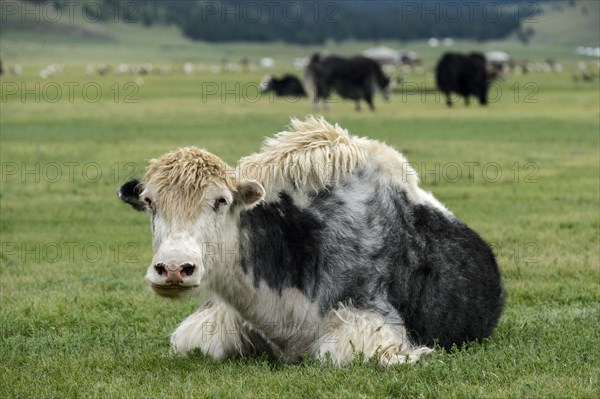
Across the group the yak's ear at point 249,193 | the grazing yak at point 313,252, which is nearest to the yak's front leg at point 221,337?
the grazing yak at point 313,252

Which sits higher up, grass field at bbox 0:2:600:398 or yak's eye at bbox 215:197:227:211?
yak's eye at bbox 215:197:227:211

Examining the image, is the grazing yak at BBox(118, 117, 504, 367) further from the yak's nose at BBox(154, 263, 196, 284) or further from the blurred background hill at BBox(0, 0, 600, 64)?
the blurred background hill at BBox(0, 0, 600, 64)

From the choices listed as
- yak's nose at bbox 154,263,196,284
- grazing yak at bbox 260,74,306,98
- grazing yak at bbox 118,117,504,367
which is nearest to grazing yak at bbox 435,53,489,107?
grazing yak at bbox 260,74,306,98

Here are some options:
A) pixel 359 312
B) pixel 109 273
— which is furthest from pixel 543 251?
pixel 359 312

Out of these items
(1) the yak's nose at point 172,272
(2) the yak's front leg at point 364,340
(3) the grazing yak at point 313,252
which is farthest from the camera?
(2) the yak's front leg at point 364,340

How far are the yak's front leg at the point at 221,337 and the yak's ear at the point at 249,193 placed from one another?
0.82 metres

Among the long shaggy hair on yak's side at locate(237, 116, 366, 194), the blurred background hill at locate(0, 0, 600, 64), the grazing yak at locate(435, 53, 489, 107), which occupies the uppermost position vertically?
the blurred background hill at locate(0, 0, 600, 64)

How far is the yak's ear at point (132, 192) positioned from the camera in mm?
7402

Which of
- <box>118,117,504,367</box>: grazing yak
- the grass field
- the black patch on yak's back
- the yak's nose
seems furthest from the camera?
the black patch on yak's back

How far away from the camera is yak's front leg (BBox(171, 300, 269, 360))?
7.85 m

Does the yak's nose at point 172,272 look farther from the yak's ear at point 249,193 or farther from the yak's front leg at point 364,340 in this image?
the yak's front leg at point 364,340

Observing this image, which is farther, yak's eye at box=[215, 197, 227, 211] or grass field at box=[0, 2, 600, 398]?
yak's eye at box=[215, 197, 227, 211]

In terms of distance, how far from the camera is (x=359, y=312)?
7.62 meters

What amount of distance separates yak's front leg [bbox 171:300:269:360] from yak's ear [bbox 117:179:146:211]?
0.92 meters
